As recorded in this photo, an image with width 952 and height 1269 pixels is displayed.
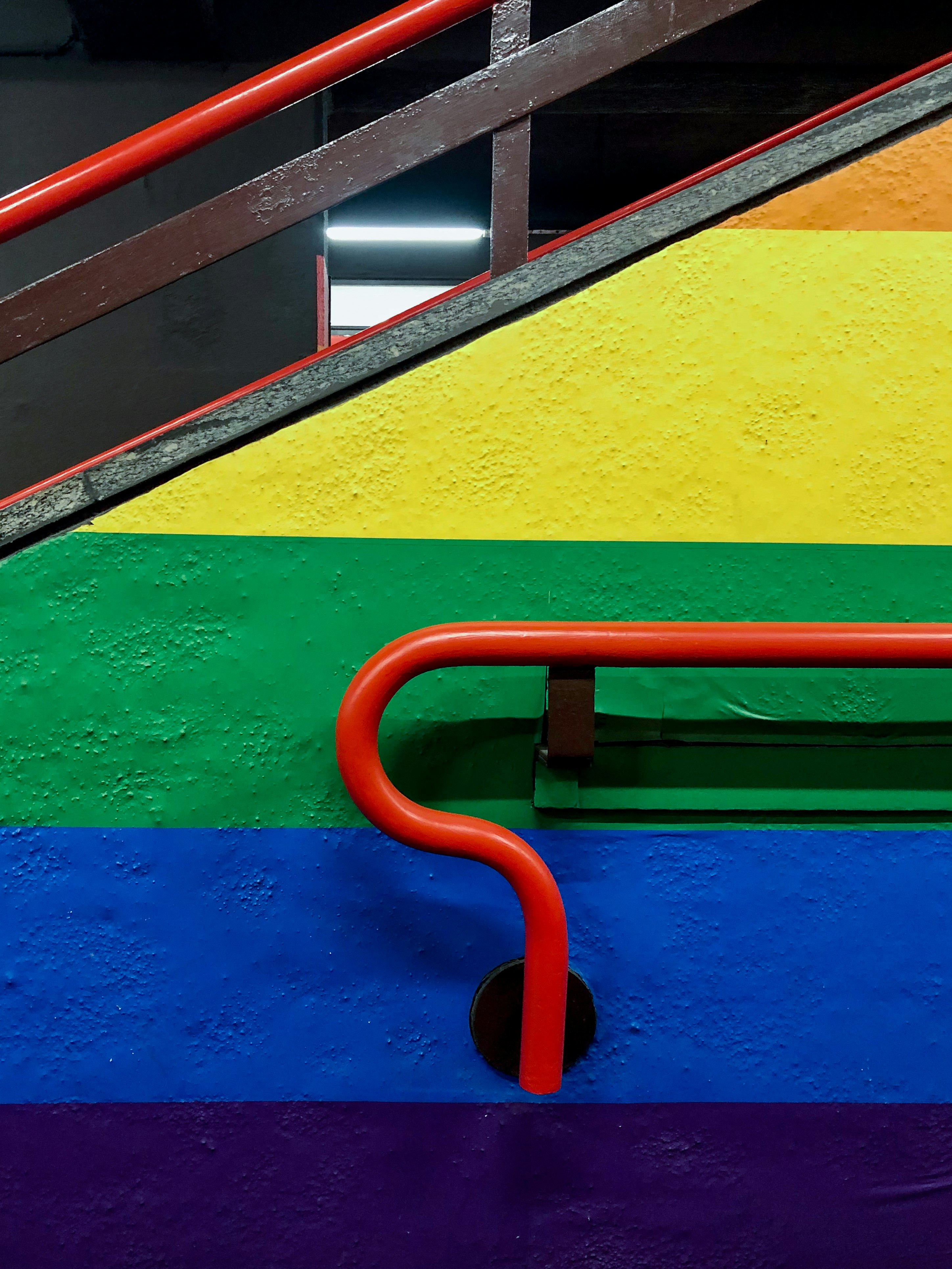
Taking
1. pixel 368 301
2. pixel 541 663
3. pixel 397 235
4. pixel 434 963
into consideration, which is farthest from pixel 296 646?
pixel 368 301

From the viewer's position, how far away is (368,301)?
7031 millimetres

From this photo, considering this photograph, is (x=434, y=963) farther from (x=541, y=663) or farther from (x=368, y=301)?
(x=368, y=301)

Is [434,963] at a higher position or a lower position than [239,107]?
lower

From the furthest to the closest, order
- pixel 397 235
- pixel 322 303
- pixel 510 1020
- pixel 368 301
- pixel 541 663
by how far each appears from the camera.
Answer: pixel 368 301
pixel 397 235
pixel 322 303
pixel 510 1020
pixel 541 663

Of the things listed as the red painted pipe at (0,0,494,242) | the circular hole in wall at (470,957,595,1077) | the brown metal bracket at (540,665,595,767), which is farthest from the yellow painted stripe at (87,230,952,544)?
the circular hole in wall at (470,957,595,1077)

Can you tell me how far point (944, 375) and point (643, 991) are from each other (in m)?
0.83

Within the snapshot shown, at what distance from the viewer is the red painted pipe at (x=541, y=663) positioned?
0.86m

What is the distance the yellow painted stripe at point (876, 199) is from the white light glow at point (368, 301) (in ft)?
20.0

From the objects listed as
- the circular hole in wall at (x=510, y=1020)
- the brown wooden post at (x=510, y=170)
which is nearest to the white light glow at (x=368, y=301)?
the brown wooden post at (x=510, y=170)

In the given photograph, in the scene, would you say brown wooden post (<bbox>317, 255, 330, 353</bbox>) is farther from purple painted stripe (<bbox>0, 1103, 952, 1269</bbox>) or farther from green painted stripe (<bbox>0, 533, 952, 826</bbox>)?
purple painted stripe (<bbox>0, 1103, 952, 1269</bbox>)

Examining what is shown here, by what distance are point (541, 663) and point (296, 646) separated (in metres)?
0.32

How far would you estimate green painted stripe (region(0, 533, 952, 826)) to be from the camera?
3.31 feet

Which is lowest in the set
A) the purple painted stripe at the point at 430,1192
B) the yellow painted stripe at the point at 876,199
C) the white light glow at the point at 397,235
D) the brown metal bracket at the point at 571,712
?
the purple painted stripe at the point at 430,1192

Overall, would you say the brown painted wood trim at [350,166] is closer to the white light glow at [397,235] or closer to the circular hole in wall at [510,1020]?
the circular hole in wall at [510,1020]
